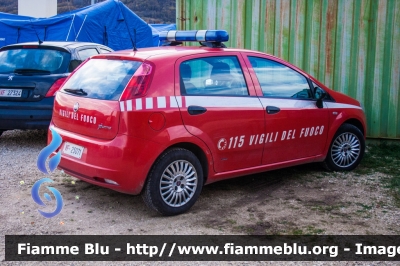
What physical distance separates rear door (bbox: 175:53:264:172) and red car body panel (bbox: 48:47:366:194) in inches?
0.4

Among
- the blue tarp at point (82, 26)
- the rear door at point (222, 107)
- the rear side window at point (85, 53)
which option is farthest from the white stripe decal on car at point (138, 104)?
the blue tarp at point (82, 26)

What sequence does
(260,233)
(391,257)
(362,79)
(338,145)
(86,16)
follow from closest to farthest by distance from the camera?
(391,257) < (260,233) < (338,145) < (362,79) < (86,16)

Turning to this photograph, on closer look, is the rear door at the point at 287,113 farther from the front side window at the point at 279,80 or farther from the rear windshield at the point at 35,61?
the rear windshield at the point at 35,61

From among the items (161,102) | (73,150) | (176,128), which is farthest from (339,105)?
(73,150)

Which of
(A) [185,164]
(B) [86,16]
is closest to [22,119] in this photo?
(A) [185,164]

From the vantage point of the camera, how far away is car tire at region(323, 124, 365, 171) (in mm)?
7145

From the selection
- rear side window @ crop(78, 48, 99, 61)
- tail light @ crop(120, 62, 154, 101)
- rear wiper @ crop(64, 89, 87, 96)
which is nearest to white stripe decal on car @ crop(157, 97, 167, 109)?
tail light @ crop(120, 62, 154, 101)

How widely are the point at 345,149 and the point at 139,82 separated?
3.21 metres

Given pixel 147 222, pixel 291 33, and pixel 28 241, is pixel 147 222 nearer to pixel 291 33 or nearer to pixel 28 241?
pixel 28 241

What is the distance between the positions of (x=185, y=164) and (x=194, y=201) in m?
0.40

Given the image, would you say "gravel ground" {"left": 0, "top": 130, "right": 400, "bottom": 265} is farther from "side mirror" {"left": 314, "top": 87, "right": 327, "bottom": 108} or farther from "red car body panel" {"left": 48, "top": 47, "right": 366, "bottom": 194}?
"side mirror" {"left": 314, "top": 87, "right": 327, "bottom": 108}

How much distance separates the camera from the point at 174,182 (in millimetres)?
5410

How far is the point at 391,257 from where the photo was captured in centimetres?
456

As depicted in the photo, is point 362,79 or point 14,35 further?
point 14,35
